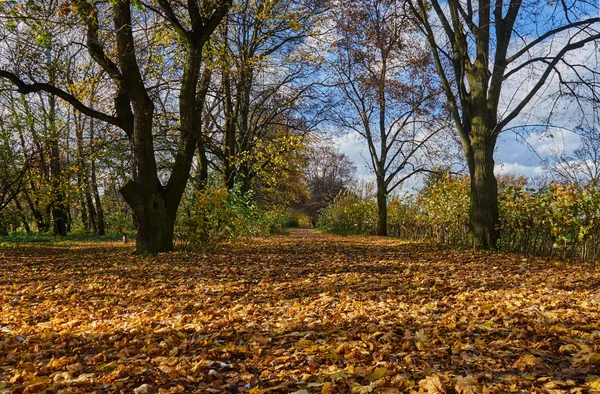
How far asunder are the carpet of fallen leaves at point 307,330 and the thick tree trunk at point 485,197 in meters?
1.79

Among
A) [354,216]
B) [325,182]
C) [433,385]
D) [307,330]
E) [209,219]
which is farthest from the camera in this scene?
[325,182]

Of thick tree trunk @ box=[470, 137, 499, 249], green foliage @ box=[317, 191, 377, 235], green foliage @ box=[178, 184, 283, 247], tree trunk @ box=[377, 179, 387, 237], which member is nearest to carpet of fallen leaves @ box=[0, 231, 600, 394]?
thick tree trunk @ box=[470, 137, 499, 249]

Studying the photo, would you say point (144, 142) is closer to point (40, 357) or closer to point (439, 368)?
point (40, 357)

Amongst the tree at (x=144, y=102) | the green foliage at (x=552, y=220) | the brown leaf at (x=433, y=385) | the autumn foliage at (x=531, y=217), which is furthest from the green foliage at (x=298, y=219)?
the brown leaf at (x=433, y=385)

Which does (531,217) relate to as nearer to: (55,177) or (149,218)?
(149,218)

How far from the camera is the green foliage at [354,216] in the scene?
18156mm

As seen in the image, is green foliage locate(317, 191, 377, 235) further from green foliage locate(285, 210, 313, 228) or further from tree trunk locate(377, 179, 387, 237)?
green foliage locate(285, 210, 313, 228)

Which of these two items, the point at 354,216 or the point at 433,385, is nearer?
the point at 433,385

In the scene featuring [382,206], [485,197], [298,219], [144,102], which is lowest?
[298,219]

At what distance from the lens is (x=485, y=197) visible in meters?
8.09

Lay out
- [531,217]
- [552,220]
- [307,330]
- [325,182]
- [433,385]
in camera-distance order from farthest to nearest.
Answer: [325,182] < [531,217] < [552,220] < [307,330] < [433,385]

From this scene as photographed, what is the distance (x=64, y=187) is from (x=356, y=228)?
42.2 ft

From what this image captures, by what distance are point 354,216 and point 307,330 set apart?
16.4m

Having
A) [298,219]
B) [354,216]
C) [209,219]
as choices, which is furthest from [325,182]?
[209,219]
